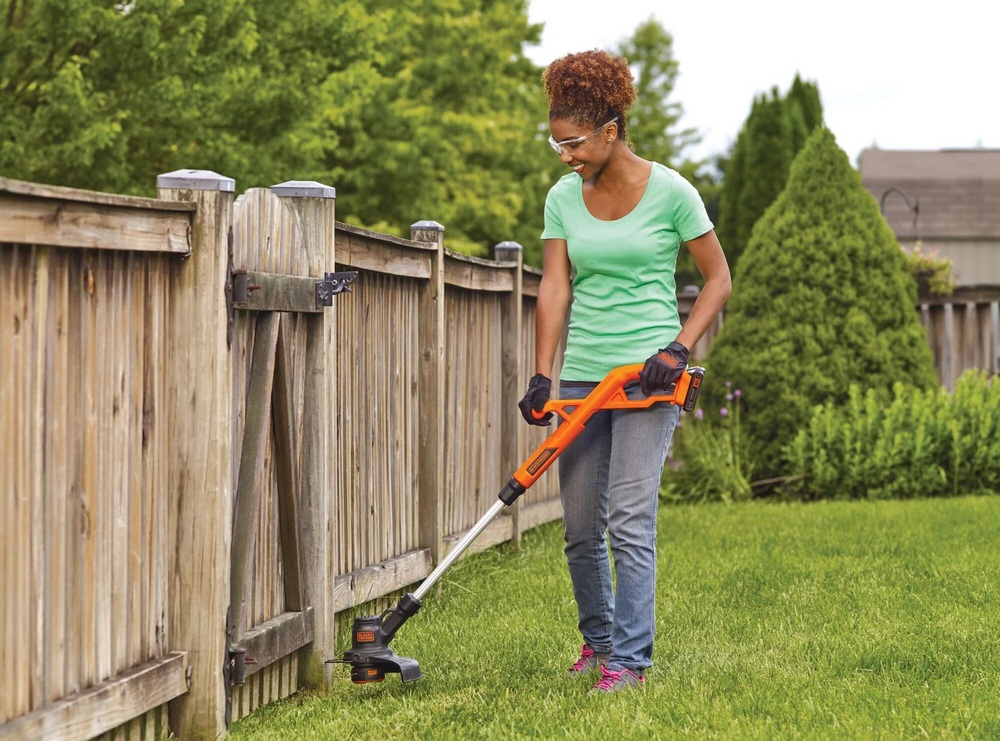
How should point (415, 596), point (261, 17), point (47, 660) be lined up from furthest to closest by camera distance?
1. point (261, 17)
2. point (415, 596)
3. point (47, 660)

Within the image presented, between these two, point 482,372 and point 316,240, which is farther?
point 482,372

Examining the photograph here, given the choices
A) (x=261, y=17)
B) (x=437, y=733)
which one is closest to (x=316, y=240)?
(x=437, y=733)

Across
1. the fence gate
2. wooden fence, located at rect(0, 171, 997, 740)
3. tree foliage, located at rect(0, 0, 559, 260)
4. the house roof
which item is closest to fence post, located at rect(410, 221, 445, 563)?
wooden fence, located at rect(0, 171, 997, 740)

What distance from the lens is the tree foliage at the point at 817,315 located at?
10117 mm

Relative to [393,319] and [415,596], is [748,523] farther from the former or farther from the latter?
[415,596]

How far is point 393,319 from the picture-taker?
229 inches

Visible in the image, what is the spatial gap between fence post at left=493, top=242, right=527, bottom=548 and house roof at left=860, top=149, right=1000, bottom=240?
28.9m

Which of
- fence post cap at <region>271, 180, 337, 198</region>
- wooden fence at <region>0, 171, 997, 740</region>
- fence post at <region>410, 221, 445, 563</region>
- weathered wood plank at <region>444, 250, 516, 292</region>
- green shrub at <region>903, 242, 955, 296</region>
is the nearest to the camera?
wooden fence at <region>0, 171, 997, 740</region>

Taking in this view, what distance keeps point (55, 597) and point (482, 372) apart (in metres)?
4.34

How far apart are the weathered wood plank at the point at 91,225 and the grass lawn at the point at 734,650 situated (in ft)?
4.57

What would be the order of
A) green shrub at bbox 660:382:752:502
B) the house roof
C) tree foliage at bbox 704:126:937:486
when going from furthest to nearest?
the house roof, tree foliage at bbox 704:126:937:486, green shrub at bbox 660:382:752:502

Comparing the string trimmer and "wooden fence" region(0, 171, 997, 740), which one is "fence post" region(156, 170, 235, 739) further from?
the string trimmer

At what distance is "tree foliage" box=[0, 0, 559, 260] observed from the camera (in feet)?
54.6

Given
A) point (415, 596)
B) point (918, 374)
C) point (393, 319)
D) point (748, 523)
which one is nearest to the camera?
point (415, 596)
